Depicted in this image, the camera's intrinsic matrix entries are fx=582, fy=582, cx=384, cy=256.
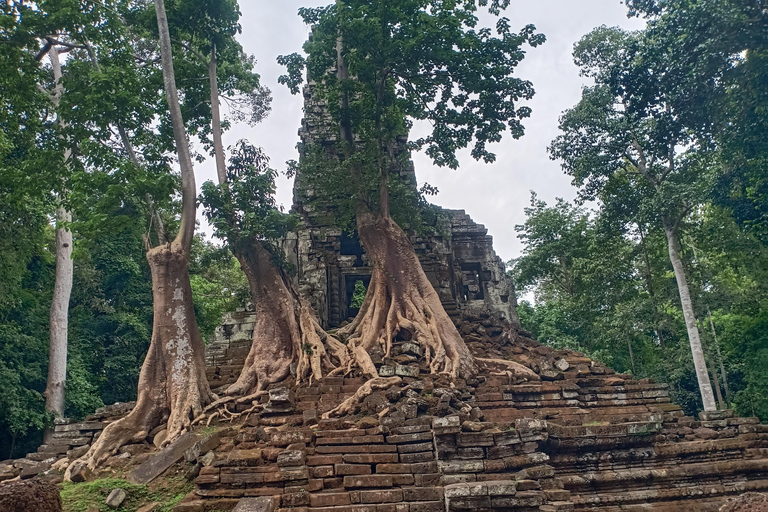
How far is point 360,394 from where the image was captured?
761cm

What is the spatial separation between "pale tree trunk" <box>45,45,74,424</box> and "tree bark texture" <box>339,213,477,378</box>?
6646mm

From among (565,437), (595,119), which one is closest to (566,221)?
(595,119)

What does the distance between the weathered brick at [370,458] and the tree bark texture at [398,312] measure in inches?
95.0

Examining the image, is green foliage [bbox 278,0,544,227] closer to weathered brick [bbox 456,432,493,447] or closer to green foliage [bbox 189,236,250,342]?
weathered brick [bbox 456,432,493,447]

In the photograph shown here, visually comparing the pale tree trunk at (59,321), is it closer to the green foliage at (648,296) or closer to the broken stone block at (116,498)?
the broken stone block at (116,498)

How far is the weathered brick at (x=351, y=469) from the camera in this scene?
5969 mm

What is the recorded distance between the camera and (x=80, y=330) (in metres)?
15.1

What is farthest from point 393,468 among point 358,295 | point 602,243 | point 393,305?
point 602,243

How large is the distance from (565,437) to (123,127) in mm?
7980

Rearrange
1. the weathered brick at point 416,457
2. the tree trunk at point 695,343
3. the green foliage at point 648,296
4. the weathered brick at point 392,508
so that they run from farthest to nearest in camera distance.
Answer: the green foliage at point 648,296 → the tree trunk at point 695,343 → the weathered brick at point 416,457 → the weathered brick at point 392,508

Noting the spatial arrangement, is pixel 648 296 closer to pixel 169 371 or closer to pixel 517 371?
pixel 517 371

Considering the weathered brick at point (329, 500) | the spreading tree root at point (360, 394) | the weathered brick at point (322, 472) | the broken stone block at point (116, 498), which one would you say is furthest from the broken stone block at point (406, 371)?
the broken stone block at point (116, 498)

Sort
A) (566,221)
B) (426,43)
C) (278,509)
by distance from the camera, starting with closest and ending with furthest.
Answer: (278,509) < (426,43) < (566,221)

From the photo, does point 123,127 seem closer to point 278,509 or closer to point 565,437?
point 278,509
